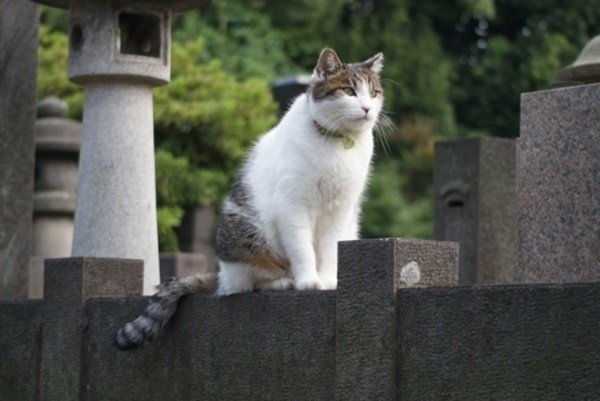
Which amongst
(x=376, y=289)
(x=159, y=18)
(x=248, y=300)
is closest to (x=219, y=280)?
(x=248, y=300)

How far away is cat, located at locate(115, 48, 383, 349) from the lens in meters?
5.96

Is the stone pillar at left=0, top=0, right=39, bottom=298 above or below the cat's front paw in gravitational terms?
above

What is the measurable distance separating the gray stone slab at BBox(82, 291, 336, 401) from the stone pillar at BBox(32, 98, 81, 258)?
5161 millimetres

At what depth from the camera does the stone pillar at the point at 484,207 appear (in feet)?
31.1

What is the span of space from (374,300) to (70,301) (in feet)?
8.07

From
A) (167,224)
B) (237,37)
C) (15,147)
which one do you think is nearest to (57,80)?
(167,224)

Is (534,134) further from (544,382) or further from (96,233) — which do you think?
(96,233)

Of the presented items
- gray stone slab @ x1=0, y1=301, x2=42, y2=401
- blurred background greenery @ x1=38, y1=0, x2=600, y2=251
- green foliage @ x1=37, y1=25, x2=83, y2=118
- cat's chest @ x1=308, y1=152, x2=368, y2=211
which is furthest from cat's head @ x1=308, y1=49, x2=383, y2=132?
green foliage @ x1=37, y1=25, x2=83, y2=118

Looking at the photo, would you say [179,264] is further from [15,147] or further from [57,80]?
[57,80]

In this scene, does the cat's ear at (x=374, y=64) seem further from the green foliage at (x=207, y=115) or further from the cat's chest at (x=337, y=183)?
the green foliage at (x=207, y=115)

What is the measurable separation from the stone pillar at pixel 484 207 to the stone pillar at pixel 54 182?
401cm

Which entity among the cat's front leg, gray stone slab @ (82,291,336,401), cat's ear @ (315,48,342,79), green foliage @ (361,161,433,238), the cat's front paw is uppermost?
green foliage @ (361,161,433,238)

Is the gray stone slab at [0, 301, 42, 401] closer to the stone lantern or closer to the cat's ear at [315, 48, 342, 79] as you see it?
the stone lantern

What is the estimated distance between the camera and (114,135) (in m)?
8.23
